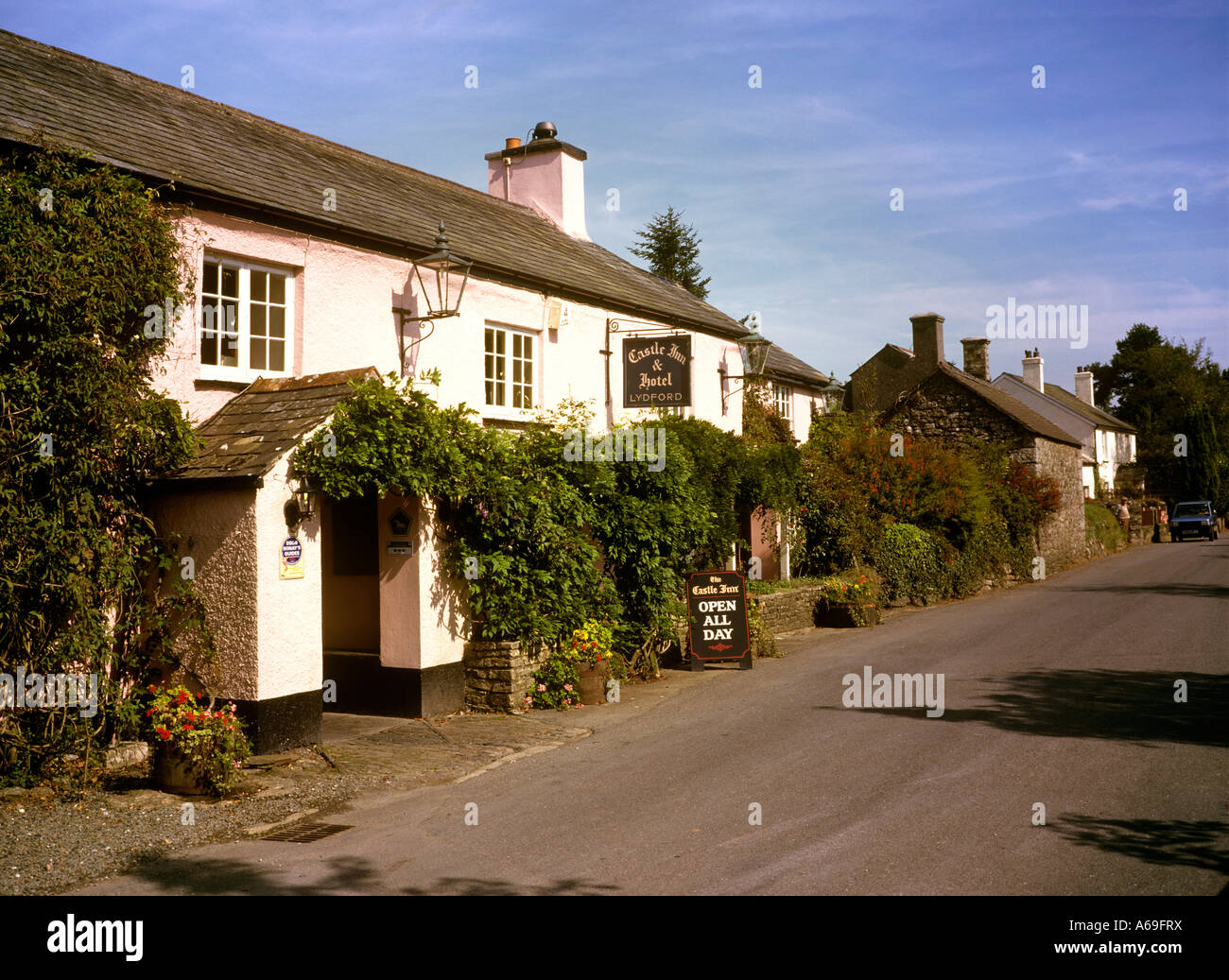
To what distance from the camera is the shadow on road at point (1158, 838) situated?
565 cm

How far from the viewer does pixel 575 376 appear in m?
15.7

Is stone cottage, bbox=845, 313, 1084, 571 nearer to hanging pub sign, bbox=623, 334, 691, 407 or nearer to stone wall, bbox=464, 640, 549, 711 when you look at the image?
hanging pub sign, bbox=623, 334, 691, 407

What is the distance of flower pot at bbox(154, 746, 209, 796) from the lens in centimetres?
790

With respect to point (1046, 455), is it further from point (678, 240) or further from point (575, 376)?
point (575, 376)

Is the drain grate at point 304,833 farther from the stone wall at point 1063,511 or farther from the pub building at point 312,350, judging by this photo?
the stone wall at point 1063,511

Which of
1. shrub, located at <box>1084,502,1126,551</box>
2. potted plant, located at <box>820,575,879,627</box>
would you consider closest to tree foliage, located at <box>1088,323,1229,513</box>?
shrub, located at <box>1084,502,1126,551</box>

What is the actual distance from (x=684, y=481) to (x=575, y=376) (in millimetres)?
2825

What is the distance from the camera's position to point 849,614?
62.5ft

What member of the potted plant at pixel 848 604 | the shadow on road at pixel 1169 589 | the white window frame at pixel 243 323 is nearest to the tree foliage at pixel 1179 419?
the shadow on road at pixel 1169 589

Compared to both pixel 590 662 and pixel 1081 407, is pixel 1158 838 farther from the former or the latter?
pixel 1081 407

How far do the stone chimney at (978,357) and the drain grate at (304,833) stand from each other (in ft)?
137

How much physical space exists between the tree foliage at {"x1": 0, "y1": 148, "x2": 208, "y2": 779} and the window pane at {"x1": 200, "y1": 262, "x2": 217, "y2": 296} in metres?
1.05
